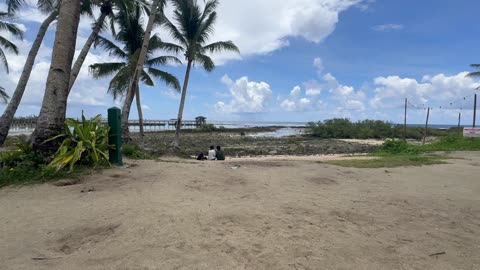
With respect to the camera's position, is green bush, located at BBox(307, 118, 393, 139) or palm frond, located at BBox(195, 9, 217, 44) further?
green bush, located at BBox(307, 118, 393, 139)

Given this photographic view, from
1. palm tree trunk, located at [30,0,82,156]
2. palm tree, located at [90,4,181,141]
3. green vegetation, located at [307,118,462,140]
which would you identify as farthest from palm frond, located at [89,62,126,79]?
green vegetation, located at [307,118,462,140]

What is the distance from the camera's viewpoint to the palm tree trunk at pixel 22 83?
14250 mm

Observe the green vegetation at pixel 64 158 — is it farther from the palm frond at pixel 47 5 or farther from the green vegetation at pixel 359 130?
the green vegetation at pixel 359 130

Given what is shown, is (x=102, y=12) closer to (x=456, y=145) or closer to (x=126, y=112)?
(x=126, y=112)

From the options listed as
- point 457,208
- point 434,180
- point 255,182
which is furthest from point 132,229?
point 434,180

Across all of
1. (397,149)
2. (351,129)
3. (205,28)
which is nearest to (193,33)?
(205,28)

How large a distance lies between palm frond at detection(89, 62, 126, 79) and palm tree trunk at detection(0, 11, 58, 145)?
3468 millimetres

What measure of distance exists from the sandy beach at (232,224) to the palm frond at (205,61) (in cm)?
1240

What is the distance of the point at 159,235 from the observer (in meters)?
3.61

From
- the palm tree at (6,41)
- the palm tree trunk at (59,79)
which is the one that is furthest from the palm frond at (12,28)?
the palm tree trunk at (59,79)

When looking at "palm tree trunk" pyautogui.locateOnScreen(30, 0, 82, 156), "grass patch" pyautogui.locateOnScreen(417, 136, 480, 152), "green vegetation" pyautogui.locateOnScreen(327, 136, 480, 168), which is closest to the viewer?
"palm tree trunk" pyautogui.locateOnScreen(30, 0, 82, 156)

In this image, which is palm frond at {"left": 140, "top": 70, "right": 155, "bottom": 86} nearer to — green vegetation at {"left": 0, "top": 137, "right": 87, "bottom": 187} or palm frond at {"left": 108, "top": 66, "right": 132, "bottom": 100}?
palm frond at {"left": 108, "top": 66, "right": 132, "bottom": 100}

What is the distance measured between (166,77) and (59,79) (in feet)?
41.0

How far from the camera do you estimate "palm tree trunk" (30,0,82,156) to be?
673 cm
